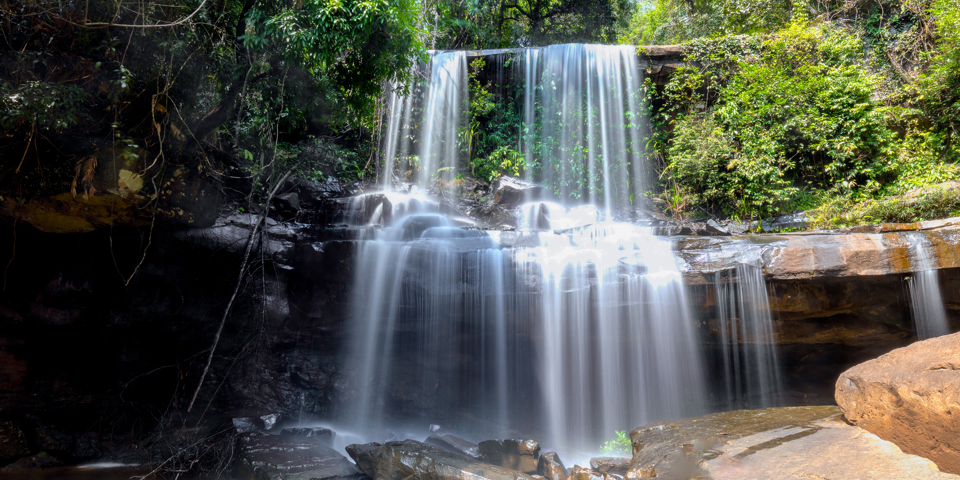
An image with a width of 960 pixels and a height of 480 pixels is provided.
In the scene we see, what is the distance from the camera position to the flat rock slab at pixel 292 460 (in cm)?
518

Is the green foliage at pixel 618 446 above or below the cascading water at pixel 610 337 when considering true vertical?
below

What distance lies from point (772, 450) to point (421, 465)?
3.43 metres

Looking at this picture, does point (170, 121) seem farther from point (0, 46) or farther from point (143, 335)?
point (143, 335)

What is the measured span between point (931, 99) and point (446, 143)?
1193 centimetres

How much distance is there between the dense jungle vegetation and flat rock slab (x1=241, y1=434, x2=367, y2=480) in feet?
12.5

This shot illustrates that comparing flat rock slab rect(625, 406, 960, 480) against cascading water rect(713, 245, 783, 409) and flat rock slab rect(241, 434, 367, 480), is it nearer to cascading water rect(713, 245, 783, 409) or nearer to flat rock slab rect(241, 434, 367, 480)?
cascading water rect(713, 245, 783, 409)

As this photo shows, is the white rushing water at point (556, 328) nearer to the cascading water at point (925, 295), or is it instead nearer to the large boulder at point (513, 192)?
the cascading water at point (925, 295)

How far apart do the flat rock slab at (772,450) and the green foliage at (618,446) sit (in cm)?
258

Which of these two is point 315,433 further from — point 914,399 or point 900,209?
point 900,209

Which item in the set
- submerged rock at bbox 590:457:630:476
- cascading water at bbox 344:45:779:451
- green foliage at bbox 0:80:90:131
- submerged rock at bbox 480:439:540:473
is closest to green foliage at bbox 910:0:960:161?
cascading water at bbox 344:45:779:451

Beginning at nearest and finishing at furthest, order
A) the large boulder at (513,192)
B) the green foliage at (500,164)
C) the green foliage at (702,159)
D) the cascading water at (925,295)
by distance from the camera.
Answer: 1. the cascading water at (925,295)
2. the green foliage at (702,159)
3. the large boulder at (513,192)
4. the green foliage at (500,164)

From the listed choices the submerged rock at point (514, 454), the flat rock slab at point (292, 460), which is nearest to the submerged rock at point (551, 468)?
the submerged rock at point (514, 454)

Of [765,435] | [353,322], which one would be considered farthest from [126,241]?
[765,435]

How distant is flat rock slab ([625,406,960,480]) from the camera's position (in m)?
2.79
